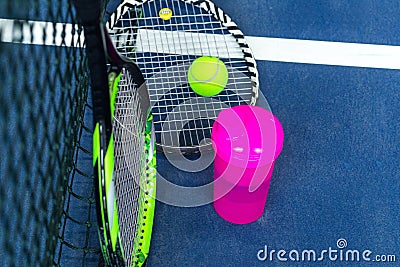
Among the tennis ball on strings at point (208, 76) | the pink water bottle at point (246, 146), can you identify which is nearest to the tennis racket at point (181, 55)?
the tennis ball on strings at point (208, 76)

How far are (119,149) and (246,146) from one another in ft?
1.13

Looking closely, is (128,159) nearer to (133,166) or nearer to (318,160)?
(133,166)

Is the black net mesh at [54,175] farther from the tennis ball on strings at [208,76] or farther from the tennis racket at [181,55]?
the tennis ball on strings at [208,76]

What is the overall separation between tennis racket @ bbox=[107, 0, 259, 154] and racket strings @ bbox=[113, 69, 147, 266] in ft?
0.69

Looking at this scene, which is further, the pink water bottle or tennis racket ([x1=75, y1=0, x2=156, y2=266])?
the pink water bottle

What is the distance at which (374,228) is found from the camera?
202 centimetres

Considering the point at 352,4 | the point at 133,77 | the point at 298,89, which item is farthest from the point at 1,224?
the point at 352,4

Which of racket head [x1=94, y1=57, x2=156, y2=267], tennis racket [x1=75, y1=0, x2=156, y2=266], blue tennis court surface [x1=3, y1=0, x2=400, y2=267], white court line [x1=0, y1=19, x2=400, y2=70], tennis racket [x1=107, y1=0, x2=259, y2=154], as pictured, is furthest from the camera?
white court line [x1=0, y1=19, x2=400, y2=70]

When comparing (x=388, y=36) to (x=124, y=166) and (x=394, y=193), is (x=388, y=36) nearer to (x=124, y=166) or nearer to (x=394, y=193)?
(x=394, y=193)

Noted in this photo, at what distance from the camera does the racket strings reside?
1703 mm

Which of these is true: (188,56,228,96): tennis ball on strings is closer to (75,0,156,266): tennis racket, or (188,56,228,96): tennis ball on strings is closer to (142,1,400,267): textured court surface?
(142,1,400,267): textured court surface

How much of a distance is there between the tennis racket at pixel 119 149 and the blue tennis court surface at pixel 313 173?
0.13 m

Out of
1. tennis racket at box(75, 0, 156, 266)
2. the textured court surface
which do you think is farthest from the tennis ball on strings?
tennis racket at box(75, 0, 156, 266)

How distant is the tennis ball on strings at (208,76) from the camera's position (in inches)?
85.1
